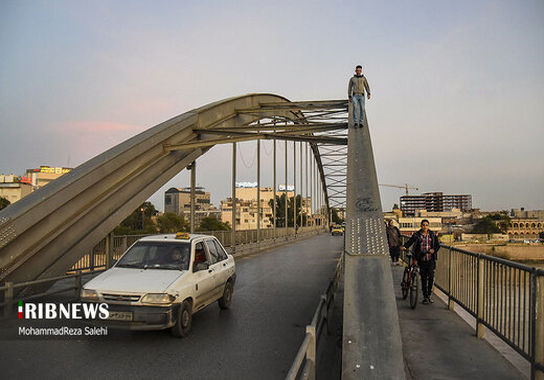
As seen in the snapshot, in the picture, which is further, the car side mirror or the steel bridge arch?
the steel bridge arch

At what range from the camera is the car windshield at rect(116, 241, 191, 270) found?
25.7ft

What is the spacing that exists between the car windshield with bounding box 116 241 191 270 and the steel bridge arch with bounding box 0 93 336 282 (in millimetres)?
3167

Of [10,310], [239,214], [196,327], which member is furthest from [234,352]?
[239,214]

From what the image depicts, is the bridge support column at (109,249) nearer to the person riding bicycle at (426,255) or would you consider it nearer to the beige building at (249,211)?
the person riding bicycle at (426,255)

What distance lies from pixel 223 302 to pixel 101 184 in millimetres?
5919

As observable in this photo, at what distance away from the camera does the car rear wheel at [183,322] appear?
22.6 feet

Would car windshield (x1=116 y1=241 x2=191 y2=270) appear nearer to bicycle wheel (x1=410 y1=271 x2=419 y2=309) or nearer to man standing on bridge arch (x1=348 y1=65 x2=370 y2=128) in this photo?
bicycle wheel (x1=410 y1=271 x2=419 y2=309)

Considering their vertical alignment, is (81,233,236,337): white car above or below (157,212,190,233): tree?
above

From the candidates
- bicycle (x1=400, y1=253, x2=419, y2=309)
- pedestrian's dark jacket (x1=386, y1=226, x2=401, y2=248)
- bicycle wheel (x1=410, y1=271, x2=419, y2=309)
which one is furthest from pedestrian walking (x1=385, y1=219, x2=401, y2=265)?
bicycle wheel (x1=410, y1=271, x2=419, y2=309)

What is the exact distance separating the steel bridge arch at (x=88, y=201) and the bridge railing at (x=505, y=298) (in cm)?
903

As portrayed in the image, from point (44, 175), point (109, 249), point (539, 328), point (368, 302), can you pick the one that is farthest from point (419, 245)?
point (44, 175)

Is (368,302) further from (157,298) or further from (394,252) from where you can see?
(394,252)

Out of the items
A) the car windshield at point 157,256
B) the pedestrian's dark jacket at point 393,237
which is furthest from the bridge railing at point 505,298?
the pedestrian's dark jacket at point 393,237

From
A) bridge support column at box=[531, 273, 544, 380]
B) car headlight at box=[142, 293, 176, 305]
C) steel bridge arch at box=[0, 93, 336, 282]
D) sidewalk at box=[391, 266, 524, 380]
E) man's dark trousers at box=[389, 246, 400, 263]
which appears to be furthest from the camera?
man's dark trousers at box=[389, 246, 400, 263]
